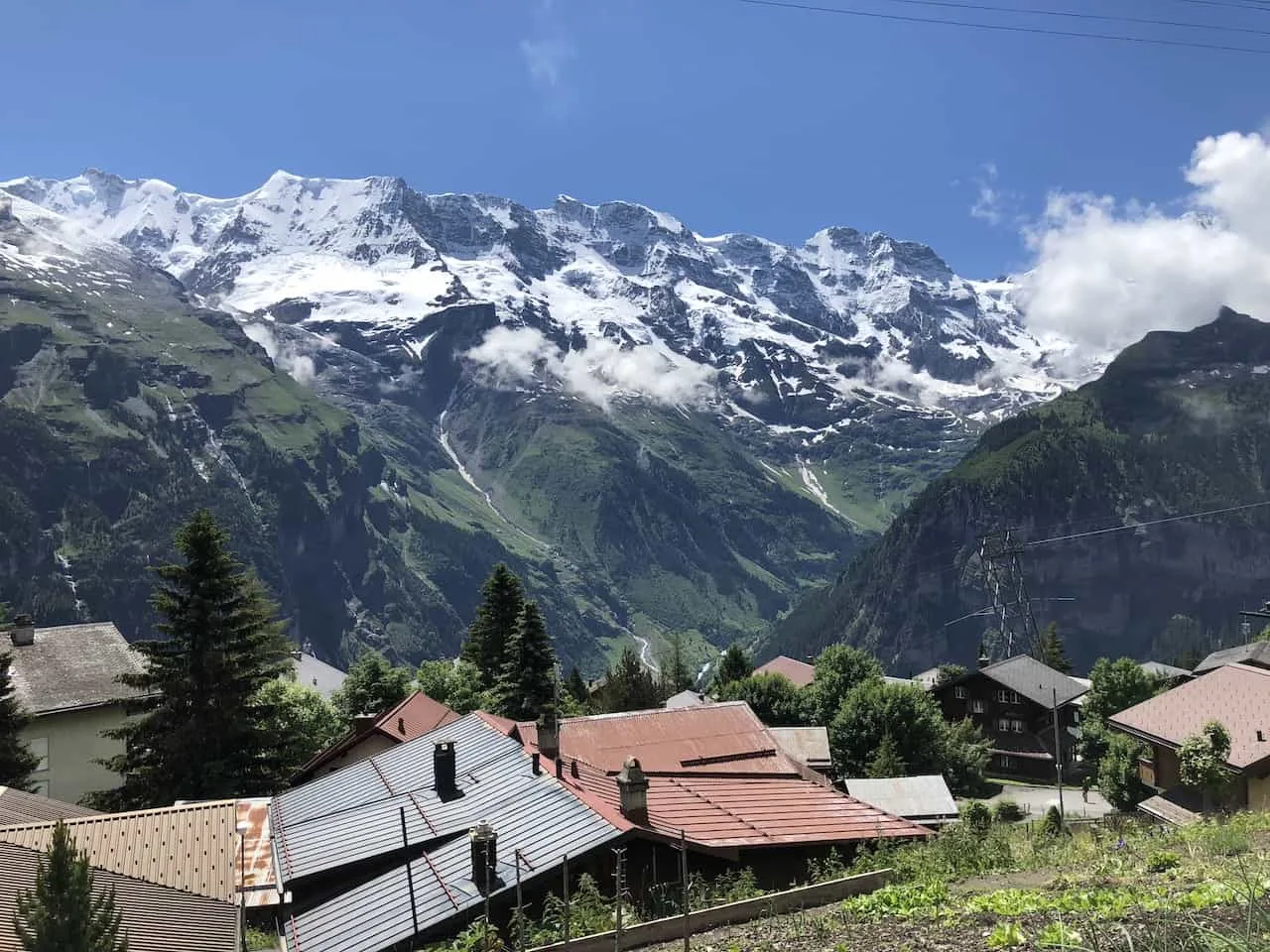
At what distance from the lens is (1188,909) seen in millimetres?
10320

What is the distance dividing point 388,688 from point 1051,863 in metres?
50.8

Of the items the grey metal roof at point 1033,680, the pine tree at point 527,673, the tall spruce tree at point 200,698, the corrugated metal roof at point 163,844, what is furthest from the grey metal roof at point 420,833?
the grey metal roof at point 1033,680

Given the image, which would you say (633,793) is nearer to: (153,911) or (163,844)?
(153,911)

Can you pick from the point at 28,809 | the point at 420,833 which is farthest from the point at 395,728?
the point at 420,833

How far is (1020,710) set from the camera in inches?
3935

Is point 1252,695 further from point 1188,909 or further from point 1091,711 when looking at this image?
point 1091,711

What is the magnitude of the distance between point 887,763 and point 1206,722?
22.3 meters

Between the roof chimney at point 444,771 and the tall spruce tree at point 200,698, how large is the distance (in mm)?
13737

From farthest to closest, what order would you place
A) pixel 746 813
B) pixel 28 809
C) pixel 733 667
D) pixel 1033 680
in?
pixel 1033 680
pixel 733 667
pixel 28 809
pixel 746 813

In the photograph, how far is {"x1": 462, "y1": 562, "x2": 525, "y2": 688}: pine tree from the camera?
6712 cm

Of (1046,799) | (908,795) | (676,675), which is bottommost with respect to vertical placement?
(1046,799)

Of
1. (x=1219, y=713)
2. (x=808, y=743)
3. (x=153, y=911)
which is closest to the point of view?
(x=153, y=911)

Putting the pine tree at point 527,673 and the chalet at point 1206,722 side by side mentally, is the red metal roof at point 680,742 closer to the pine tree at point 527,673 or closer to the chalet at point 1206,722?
the chalet at point 1206,722

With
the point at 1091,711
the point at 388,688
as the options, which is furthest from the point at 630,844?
the point at 1091,711
